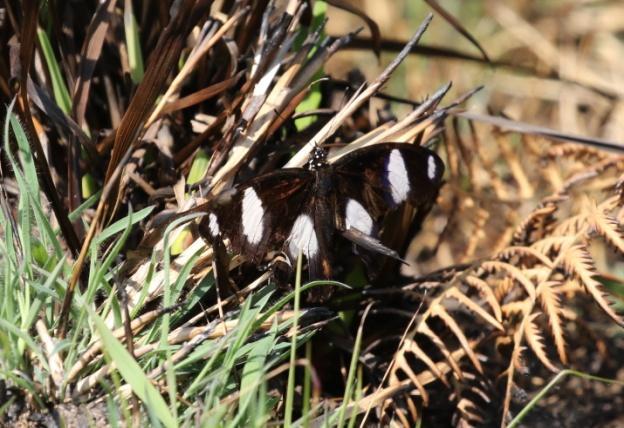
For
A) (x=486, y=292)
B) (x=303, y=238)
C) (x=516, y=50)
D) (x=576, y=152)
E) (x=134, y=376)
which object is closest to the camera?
(x=134, y=376)

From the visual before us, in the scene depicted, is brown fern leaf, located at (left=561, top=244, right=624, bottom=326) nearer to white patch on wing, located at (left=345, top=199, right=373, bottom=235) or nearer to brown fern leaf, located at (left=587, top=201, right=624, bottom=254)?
brown fern leaf, located at (left=587, top=201, right=624, bottom=254)

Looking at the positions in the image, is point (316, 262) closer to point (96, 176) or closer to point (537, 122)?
point (96, 176)

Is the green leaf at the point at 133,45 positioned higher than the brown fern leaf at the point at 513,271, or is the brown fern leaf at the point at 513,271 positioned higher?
the green leaf at the point at 133,45

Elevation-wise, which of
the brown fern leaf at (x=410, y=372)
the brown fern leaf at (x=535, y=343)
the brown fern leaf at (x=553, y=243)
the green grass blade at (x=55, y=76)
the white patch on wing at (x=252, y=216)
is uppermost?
the green grass blade at (x=55, y=76)

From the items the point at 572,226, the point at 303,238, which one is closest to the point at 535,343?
the point at 572,226

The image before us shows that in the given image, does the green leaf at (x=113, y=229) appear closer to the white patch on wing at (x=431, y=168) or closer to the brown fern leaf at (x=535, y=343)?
the white patch on wing at (x=431, y=168)

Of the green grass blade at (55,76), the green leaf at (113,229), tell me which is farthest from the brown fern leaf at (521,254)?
the green grass blade at (55,76)

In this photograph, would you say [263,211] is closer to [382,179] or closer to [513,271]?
[382,179]
